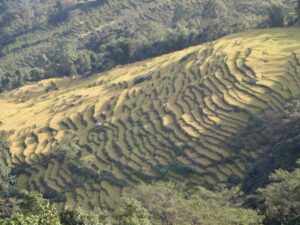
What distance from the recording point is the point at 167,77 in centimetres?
4831

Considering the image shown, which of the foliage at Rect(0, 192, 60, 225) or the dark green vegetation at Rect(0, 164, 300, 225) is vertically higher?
the foliage at Rect(0, 192, 60, 225)

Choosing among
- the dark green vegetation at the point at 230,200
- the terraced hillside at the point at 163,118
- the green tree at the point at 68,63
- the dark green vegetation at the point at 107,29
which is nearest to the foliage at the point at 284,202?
the dark green vegetation at the point at 230,200

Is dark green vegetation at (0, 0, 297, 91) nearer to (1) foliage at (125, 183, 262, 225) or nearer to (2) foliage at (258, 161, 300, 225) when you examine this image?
(1) foliage at (125, 183, 262, 225)

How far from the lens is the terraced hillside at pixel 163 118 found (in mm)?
35625

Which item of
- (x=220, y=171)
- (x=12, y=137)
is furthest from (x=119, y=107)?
(x=220, y=171)

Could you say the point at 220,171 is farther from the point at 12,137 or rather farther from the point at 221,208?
the point at 12,137

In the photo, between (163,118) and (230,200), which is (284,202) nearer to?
(230,200)

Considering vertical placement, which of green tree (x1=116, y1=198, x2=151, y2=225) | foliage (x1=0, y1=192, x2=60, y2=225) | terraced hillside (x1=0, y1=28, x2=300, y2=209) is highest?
foliage (x1=0, y1=192, x2=60, y2=225)

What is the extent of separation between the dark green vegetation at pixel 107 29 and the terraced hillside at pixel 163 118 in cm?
960

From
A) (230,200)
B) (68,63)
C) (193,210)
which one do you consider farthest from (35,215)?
(68,63)

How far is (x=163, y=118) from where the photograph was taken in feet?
136

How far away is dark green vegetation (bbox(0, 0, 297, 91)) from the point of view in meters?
64.1

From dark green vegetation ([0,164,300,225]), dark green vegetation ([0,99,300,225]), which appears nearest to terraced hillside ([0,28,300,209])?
dark green vegetation ([0,99,300,225])

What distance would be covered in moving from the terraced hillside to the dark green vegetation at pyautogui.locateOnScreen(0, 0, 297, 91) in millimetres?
9596
